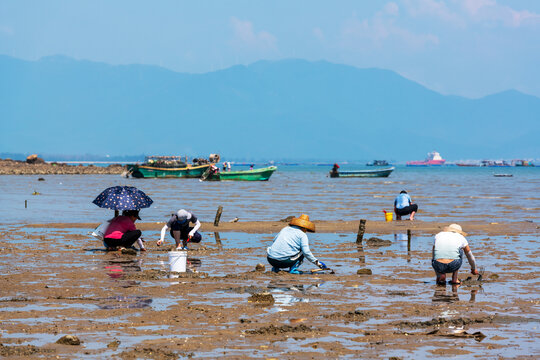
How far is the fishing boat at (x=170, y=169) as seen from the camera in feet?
347

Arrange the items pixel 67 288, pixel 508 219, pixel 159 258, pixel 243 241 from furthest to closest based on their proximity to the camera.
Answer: pixel 508 219 → pixel 243 241 → pixel 159 258 → pixel 67 288

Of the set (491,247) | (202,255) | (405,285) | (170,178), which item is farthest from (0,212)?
(170,178)

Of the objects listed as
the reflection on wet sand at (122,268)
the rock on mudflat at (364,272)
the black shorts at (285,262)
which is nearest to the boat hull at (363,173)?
the reflection on wet sand at (122,268)

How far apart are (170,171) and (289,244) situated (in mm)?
92301

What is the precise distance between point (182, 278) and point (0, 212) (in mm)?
24072

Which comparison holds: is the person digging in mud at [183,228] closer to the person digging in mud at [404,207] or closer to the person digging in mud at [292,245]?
the person digging in mud at [292,245]

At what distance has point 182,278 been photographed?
14727mm

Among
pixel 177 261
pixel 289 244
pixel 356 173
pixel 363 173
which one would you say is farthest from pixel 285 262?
pixel 363 173

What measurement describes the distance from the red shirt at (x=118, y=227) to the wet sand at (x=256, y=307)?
620 millimetres

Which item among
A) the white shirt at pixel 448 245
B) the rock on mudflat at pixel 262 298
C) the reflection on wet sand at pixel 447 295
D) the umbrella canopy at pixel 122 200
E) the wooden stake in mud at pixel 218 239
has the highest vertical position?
the umbrella canopy at pixel 122 200

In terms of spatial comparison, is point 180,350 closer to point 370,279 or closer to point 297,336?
point 297,336

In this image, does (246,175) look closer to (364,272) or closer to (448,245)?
(364,272)

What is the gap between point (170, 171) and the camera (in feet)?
349

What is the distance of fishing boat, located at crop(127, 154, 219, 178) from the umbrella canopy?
8454 cm
